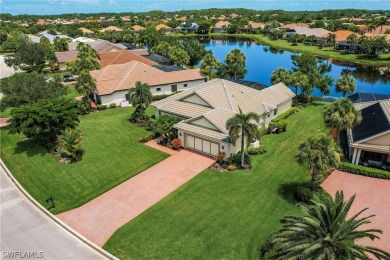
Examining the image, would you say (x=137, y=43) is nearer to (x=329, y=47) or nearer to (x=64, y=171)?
(x=329, y=47)

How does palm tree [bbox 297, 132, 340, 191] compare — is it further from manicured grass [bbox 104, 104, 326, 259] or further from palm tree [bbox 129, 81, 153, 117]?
palm tree [bbox 129, 81, 153, 117]

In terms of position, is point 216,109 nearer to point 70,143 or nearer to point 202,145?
point 202,145

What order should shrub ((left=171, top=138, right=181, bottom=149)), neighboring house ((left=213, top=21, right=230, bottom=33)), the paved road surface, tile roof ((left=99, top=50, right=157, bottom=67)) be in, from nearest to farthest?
the paved road surface < shrub ((left=171, top=138, right=181, bottom=149)) < tile roof ((left=99, top=50, right=157, bottom=67)) < neighboring house ((left=213, top=21, right=230, bottom=33))

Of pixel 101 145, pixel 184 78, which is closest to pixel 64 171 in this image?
pixel 101 145

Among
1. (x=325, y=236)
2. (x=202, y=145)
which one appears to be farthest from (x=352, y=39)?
(x=325, y=236)

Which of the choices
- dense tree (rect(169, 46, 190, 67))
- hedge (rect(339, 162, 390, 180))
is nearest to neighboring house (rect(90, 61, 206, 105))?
dense tree (rect(169, 46, 190, 67))

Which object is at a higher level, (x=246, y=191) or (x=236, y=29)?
(x=236, y=29)
